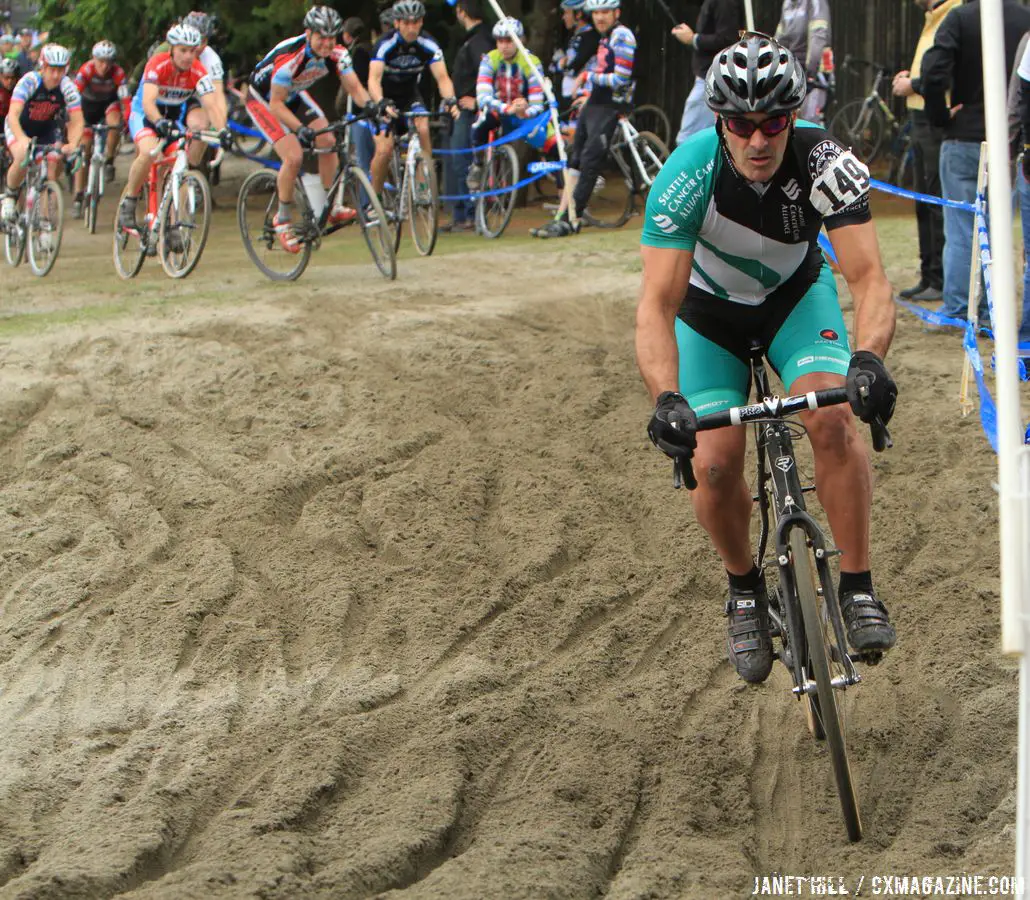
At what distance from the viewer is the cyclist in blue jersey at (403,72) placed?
13.2 metres

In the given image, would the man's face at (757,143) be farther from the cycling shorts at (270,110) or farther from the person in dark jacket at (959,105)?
the cycling shorts at (270,110)

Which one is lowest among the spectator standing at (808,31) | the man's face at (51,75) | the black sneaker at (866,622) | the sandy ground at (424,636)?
the sandy ground at (424,636)

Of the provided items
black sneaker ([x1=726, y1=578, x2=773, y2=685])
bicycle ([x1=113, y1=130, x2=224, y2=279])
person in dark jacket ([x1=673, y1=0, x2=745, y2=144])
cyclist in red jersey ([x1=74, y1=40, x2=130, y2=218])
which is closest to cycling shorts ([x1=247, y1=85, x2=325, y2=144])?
bicycle ([x1=113, y1=130, x2=224, y2=279])

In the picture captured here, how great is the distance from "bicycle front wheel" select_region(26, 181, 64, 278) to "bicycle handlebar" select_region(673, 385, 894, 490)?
10.9 meters

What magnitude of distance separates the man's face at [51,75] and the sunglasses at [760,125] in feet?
37.5

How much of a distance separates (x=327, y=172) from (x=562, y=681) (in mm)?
7727

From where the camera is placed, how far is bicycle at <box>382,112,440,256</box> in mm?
12828

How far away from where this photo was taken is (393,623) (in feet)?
19.4

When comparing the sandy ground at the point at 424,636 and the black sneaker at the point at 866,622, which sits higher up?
the black sneaker at the point at 866,622

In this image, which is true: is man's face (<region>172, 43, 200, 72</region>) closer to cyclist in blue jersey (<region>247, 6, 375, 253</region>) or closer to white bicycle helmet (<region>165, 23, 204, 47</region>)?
white bicycle helmet (<region>165, 23, 204, 47</region>)

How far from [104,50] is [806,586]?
1553 centimetres

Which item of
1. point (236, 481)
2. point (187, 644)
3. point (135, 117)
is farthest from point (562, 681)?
point (135, 117)

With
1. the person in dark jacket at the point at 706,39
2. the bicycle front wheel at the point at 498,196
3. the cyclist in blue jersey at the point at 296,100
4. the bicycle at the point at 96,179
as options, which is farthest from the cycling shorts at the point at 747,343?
the bicycle at the point at 96,179

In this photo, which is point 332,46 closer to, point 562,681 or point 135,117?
point 135,117
